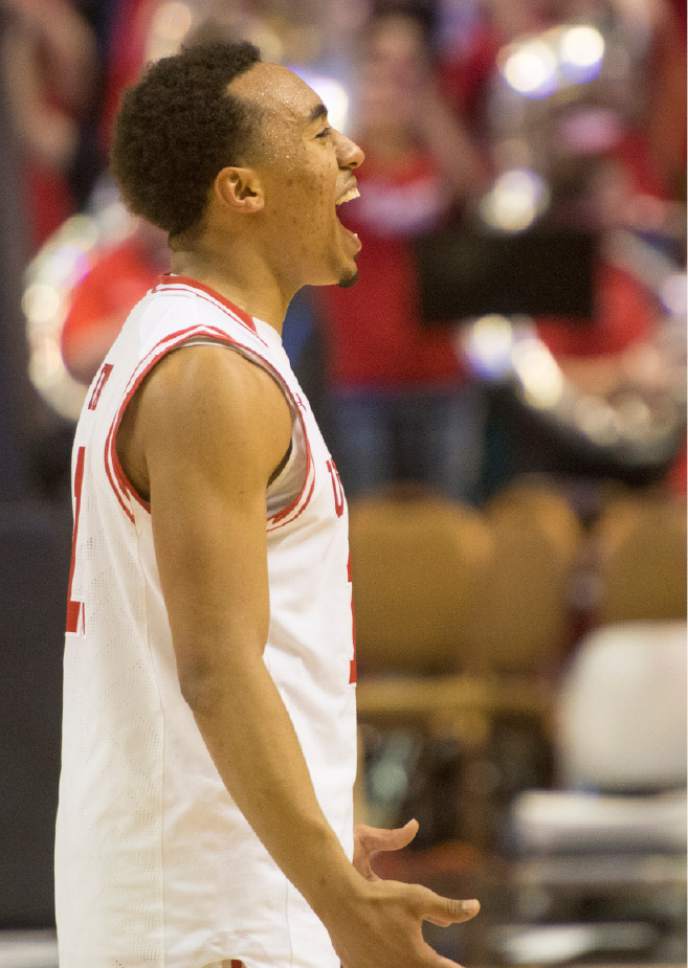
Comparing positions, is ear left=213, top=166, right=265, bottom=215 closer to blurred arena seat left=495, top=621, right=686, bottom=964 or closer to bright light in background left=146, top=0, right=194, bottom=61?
blurred arena seat left=495, top=621, right=686, bottom=964

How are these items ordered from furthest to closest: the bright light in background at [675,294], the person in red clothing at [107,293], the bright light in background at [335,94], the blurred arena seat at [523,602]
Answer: the bright light in background at [675,294] → the bright light in background at [335,94] → the person in red clothing at [107,293] → the blurred arena seat at [523,602]

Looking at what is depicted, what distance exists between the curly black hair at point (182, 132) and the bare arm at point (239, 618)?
0.74 ft

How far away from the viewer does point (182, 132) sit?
1618 mm

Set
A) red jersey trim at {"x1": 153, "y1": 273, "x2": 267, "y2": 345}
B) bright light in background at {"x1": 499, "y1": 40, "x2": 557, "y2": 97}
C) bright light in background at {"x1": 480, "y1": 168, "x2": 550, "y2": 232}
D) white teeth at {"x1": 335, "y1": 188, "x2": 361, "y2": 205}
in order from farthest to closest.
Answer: bright light in background at {"x1": 499, "y1": 40, "x2": 557, "y2": 97}, bright light in background at {"x1": 480, "y1": 168, "x2": 550, "y2": 232}, white teeth at {"x1": 335, "y1": 188, "x2": 361, "y2": 205}, red jersey trim at {"x1": 153, "y1": 273, "x2": 267, "y2": 345}

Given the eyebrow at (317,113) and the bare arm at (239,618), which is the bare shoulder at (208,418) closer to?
the bare arm at (239,618)

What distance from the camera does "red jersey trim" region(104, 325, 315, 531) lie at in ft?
4.93

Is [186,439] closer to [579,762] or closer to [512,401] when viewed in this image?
[579,762]

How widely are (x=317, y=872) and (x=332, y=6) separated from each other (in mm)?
7128

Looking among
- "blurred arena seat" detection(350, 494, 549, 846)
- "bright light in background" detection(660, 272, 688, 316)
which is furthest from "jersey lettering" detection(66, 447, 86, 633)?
"bright light in background" detection(660, 272, 688, 316)

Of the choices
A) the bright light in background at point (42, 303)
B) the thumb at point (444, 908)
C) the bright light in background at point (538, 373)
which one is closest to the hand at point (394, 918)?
the thumb at point (444, 908)

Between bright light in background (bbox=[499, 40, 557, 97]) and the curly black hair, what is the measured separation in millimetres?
6725

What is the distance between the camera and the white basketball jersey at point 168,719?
59.4 inches

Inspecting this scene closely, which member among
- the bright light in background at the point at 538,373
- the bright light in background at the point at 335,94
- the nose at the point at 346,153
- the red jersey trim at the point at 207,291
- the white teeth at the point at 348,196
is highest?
the bright light in background at the point at 335,94

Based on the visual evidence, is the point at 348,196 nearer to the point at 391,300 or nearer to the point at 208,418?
the point at 208,418
